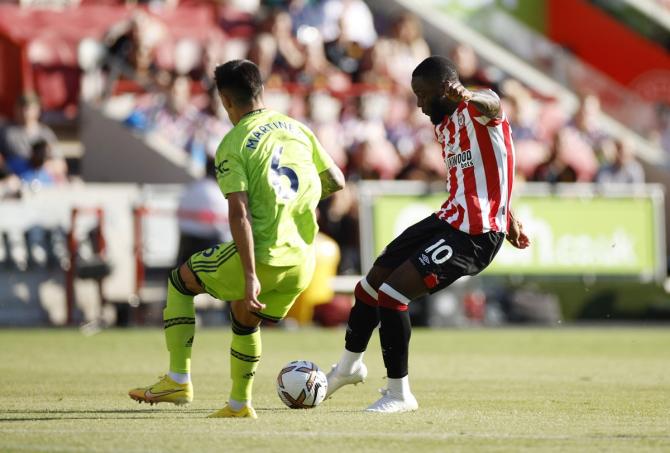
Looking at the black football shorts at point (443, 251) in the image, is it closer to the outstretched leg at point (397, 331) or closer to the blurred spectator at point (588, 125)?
the outstretched leg at point (397, 331)

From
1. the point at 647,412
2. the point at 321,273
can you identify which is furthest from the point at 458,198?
the point at 321,273

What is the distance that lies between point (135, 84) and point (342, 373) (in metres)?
11.9

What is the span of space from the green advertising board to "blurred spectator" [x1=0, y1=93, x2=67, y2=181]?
4.33 m

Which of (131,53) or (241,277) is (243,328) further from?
(131,53)

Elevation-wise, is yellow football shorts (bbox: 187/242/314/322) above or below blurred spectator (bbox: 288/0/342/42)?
below

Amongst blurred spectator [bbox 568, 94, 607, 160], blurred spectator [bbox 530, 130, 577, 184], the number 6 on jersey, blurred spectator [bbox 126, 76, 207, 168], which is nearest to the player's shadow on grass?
the number 6 on jersey

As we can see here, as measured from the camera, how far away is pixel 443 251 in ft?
28.0

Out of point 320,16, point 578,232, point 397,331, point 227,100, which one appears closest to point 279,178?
point 227,100

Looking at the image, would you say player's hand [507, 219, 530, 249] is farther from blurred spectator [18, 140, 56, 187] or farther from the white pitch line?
blurred spectator [18, 140, 56, 187]

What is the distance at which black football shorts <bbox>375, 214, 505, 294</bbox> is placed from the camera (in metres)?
8.53

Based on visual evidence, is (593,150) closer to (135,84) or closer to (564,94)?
(564,94)

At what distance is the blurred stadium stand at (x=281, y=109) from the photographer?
58.6 feet

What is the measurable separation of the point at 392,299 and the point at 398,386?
1.75ft

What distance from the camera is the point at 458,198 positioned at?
8727 mm
